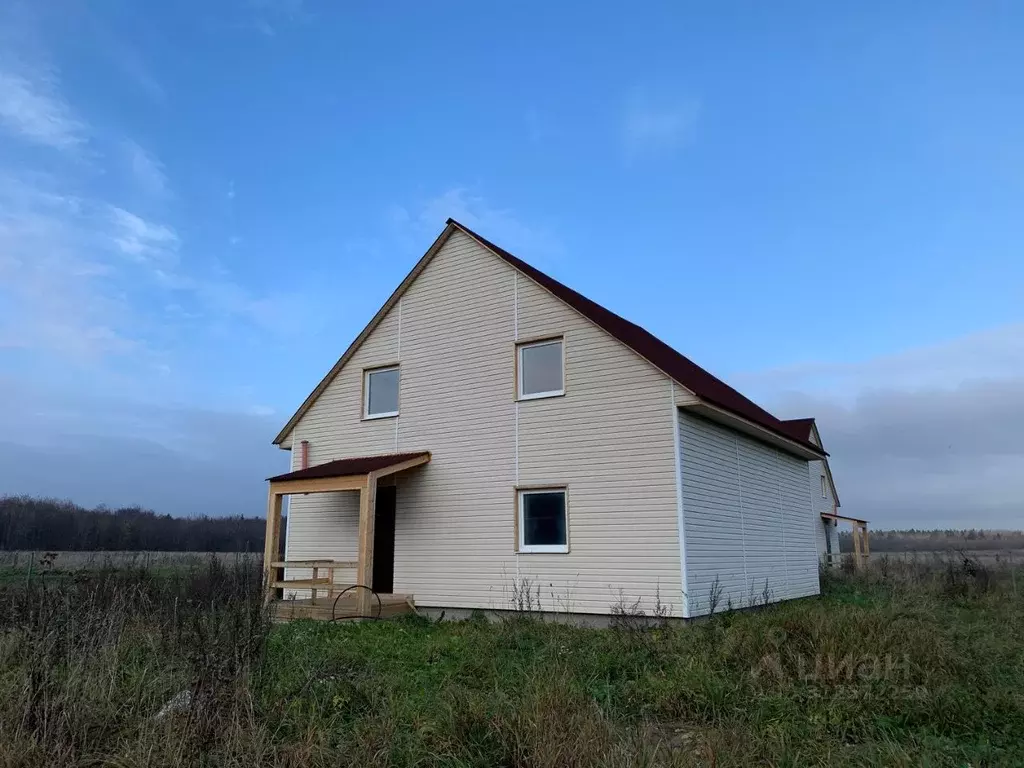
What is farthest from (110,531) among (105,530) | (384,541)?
(384,541)

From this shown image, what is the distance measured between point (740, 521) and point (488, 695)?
9.98 metres

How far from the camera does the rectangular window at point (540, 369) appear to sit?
46.1ft

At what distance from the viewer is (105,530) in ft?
235

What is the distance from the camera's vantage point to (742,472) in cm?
1546

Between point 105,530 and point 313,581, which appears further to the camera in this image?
point 105,530

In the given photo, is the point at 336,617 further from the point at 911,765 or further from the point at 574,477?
the point at 911,765

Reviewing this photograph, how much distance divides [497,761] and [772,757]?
1.99m

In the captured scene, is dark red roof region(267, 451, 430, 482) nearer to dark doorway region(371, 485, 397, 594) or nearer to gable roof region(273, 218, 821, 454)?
dark doorway region(371, 485, 397, 594)

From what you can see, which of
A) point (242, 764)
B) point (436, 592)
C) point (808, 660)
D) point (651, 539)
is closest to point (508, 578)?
point (436, 592)

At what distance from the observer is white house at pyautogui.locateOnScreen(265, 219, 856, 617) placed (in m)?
12.6

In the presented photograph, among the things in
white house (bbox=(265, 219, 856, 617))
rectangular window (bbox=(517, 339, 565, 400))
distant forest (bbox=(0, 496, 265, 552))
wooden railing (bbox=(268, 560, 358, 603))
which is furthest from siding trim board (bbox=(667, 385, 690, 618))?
distant forest (bbox=(0, 496, 265, 552))

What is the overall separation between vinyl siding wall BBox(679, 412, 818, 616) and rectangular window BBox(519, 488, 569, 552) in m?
2.38

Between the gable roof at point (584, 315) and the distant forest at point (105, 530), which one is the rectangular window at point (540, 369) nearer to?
the gable roof at point (584, 315)

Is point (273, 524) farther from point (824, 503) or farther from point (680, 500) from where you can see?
point (824, 503)
